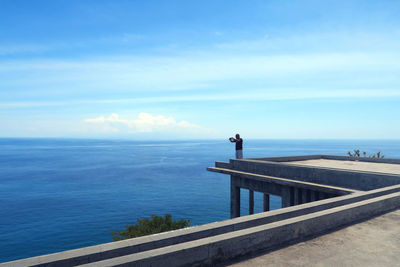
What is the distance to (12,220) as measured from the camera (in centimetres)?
5288

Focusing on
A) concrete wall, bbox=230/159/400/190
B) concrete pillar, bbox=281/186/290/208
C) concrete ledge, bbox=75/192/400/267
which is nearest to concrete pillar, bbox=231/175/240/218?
concrete wall, bbox=230/159/400/190

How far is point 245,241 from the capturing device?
5.98 meters

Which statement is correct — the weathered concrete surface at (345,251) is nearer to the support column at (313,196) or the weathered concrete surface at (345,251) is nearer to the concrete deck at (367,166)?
the support column at (313,196)

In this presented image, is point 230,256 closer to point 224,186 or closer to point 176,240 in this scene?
point 176,240

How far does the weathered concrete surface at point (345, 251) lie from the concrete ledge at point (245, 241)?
24 cm

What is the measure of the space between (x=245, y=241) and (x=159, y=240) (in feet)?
5.61

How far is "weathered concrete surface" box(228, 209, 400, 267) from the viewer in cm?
568

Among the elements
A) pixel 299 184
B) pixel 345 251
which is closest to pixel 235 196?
pixel 299 184

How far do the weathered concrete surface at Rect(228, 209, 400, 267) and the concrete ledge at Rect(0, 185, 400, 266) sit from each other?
0.93 meters

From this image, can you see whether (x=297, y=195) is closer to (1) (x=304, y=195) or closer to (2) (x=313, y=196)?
(1) (x=304, y=195)

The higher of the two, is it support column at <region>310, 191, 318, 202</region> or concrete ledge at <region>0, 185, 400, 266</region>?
concrete ledge at <region>0, 185, 400, 266</region>

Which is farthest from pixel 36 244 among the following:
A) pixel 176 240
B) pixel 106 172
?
pixel 106 172

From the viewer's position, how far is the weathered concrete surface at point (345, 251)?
568 centimetres

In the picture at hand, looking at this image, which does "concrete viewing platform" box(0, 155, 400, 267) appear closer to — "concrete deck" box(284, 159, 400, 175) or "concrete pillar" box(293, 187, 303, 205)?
"concrete pillar" box(293, 187, 303, 205)
